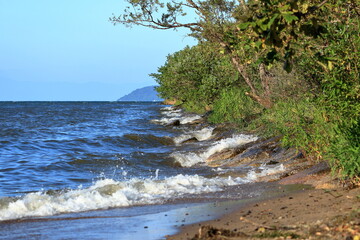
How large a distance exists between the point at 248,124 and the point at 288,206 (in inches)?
680

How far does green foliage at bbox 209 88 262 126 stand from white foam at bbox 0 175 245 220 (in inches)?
535

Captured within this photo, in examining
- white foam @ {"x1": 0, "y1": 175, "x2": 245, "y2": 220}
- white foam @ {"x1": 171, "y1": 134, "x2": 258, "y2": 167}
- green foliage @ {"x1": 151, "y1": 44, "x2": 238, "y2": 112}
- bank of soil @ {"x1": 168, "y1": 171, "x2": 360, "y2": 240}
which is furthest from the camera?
green foliage @ {"x1": 151, "y1": 44, "x2": 238, "y2": 112}

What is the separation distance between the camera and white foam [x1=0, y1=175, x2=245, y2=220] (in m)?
10.5

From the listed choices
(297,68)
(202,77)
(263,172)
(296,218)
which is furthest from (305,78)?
(202,77)

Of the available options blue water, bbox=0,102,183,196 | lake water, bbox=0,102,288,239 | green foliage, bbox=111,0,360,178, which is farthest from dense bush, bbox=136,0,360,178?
blue water, bbox=0,102,183,196

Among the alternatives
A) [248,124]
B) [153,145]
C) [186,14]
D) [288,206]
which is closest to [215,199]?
[288,206]

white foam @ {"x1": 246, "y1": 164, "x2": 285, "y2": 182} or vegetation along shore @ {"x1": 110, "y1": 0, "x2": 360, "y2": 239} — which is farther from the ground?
vegetation along shore @ {"x1": 110, "y1": 0, "x2": 360, "y2": 239}

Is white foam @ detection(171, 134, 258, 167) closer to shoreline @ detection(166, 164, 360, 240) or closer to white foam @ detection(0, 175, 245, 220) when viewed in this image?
white foam @ detection(0, 175, 245, 220)

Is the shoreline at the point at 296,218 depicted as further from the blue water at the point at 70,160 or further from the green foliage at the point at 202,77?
the green foliage at the point at 202,77

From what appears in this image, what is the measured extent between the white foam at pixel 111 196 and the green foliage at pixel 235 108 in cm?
1358

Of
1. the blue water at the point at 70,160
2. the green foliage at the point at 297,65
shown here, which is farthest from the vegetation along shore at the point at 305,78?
the blue water at the point at 70,160

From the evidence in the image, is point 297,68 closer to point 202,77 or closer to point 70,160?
point 70,160

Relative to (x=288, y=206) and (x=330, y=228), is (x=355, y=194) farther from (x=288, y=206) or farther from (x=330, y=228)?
(x=330, y=228)

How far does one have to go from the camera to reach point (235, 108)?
95.8 ft
